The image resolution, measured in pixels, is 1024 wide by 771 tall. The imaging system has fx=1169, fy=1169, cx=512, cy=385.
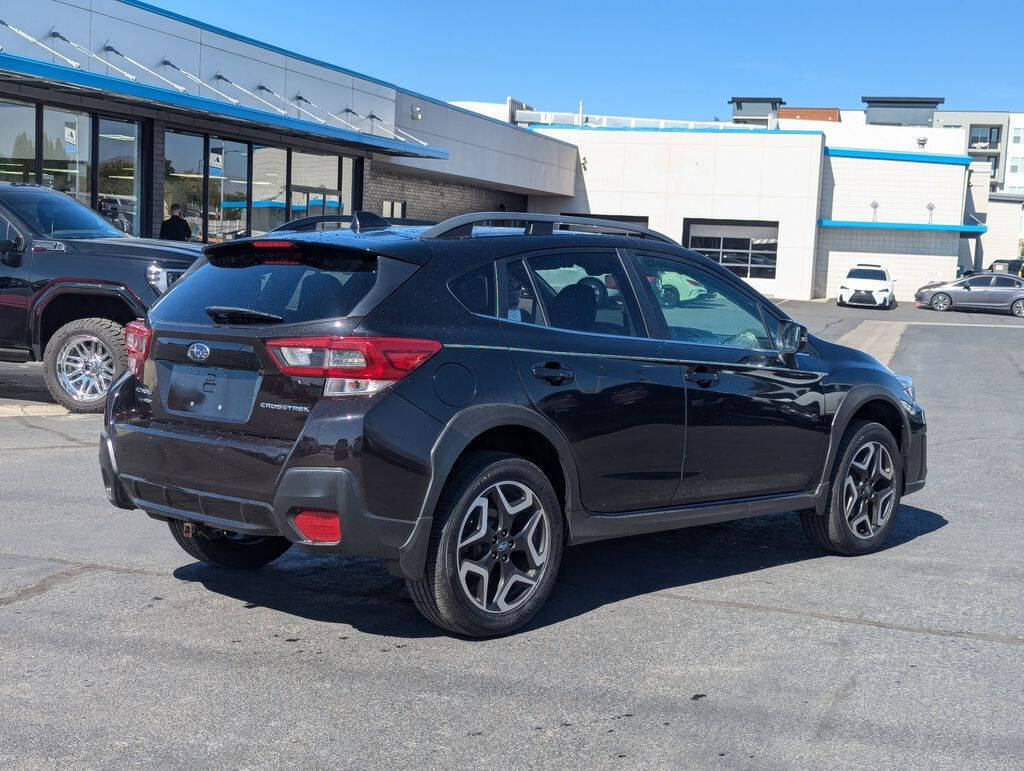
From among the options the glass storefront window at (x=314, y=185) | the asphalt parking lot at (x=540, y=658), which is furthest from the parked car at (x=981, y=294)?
the asphalt parking lot at (x=540, y=658)

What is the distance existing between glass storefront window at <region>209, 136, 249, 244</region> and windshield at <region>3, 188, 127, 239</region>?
11900 mm

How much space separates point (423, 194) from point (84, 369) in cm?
2680

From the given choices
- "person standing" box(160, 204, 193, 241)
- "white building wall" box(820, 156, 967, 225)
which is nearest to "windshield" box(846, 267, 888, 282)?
"white building wall" box(820, 156, 967, 225)

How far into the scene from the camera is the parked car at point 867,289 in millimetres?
44844

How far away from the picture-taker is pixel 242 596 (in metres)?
5.30

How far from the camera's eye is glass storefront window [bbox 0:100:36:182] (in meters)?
18.3

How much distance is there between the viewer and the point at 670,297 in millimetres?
5609

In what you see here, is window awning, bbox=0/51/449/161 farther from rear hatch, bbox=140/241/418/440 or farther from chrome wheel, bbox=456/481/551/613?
chrome wheel, bbox=456/481/551/613

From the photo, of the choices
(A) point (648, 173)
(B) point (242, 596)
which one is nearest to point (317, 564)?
(B) point (242, 596)

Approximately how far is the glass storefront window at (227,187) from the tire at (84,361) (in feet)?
42.2

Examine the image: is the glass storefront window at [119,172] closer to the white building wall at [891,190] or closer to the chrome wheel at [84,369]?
the chrome wheel at [84,369]

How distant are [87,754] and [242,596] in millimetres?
1753

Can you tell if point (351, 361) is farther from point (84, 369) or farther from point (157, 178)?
point (157, 178)

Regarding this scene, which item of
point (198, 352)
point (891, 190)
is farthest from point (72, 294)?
point (891, 190)
